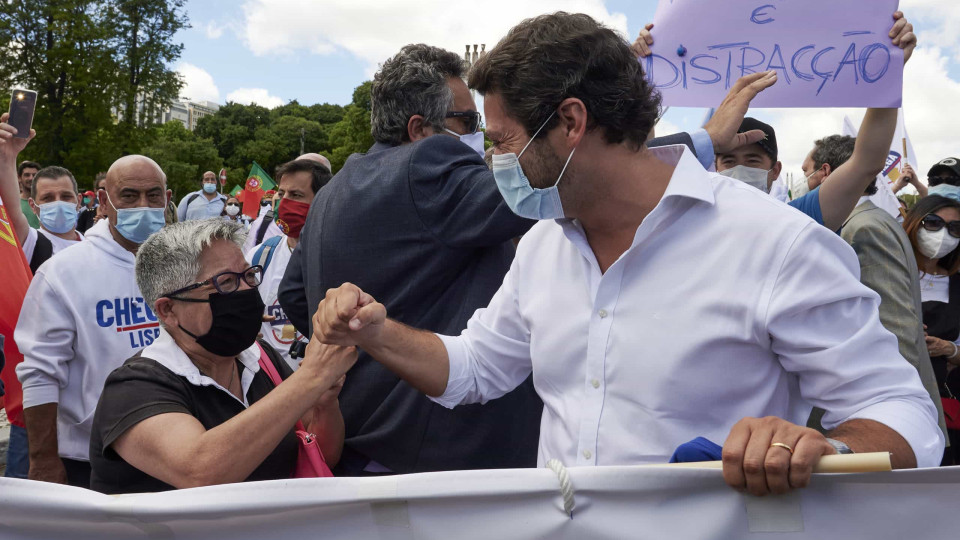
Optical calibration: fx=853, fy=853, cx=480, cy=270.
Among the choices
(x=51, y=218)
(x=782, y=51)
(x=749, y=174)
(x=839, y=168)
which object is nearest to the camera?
(x=782, y=51)

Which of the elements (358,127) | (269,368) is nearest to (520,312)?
(269,368)

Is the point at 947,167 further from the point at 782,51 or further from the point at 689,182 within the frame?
the point at 689,182

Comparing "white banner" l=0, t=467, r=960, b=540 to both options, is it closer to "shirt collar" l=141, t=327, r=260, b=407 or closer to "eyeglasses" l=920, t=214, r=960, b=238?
"shirt collar" l=141, t=327, r=260, b=407

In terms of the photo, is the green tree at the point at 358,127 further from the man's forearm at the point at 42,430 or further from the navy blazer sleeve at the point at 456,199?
the navy blazer sleeve at the point at 456,199

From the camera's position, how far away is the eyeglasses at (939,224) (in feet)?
16.4

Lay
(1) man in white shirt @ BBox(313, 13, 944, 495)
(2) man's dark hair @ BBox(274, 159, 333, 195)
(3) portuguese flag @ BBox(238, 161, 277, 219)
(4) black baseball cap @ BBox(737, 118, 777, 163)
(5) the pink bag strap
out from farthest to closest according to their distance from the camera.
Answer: (3) portuguese flag @ BBox(238, 161, 277, 219)
(2) man's dark hair @ BBox(274, 159, 333, 195)
(4) black baseball cap @ BBox(737, 118, 777, 163)
(5) the pink bag strap
(1) man in white shirt @ BBox(313, 13, 944, 495)

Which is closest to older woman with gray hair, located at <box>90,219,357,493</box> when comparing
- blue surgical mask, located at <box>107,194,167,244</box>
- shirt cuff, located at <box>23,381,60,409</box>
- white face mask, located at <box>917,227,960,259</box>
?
shirt cuff, located at <box>23,381,60,409</box>

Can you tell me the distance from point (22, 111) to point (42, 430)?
170 centimetres

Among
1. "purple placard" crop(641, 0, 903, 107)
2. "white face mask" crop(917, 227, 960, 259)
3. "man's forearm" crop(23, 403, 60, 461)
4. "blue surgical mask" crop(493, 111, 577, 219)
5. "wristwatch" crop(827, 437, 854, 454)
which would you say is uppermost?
"purple placard" crop(641, 0, 903, 107)

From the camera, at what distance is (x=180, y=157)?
64375mm

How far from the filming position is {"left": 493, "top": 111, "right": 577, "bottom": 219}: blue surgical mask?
2191mm

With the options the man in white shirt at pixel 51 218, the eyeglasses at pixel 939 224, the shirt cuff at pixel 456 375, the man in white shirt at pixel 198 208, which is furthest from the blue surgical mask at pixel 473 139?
the man in white shirt at pixel 198 208

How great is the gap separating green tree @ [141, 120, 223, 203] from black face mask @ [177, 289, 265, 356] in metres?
42.0

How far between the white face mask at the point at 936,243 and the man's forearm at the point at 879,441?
383cm
